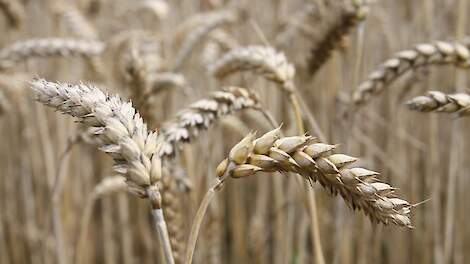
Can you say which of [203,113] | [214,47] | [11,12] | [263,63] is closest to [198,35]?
[214,47]

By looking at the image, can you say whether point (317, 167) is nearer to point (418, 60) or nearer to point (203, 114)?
point (203, 114)

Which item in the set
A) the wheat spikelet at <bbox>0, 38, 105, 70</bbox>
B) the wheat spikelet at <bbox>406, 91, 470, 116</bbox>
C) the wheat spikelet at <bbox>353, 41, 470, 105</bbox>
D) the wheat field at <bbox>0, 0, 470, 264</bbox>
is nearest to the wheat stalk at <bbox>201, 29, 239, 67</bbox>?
the wheat field at <bbox>0, 0, 470, 264</bbox>

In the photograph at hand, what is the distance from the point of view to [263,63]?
0.97 metres

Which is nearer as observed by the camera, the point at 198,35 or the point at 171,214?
the point at 171,214

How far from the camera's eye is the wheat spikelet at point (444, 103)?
2.48 ft

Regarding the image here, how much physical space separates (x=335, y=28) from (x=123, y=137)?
2.45ft

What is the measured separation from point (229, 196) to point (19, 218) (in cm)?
83

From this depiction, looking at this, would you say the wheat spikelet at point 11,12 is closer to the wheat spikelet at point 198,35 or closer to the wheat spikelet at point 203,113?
the wheat spikelet at point 198,35

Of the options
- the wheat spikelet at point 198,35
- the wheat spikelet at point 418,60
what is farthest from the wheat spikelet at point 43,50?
the wheat spikelet at point 418,60

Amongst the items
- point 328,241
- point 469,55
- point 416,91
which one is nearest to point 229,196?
point 328,241

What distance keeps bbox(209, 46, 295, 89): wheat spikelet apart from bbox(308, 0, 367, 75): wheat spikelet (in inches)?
7.8

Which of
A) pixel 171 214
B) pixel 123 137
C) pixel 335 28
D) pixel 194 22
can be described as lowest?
pixel 171 214

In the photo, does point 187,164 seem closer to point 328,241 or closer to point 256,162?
point 328,241

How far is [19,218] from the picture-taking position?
222cm
